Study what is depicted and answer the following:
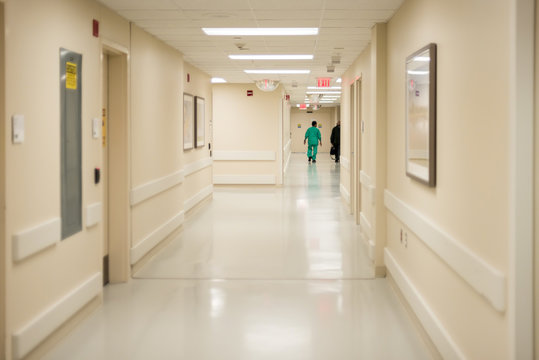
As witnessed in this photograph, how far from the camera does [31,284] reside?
147 inches

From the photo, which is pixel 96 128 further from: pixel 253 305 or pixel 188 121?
pixel 188 121

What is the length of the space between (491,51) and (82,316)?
373cm

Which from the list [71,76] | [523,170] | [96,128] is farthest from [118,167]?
Answer: [523,170]

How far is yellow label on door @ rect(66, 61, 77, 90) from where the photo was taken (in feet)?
14.2

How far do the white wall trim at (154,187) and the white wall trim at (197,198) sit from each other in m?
1.26

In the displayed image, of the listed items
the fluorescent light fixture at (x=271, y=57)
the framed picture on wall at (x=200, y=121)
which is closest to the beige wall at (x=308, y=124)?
the framed picture on wall at (x=200, y=121)

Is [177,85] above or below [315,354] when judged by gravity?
above

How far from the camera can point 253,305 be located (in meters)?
5.11

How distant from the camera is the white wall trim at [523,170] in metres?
2.33

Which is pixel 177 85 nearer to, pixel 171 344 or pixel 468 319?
pixel 171 344

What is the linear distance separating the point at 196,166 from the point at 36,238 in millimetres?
7074

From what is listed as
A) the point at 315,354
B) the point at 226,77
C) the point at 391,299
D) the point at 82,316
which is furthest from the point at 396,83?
the point at 226,77

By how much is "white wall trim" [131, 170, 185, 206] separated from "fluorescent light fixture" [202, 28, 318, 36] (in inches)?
79.2

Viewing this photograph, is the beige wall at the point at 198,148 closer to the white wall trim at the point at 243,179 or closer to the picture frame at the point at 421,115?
the white wall trim at the point at 243,179
